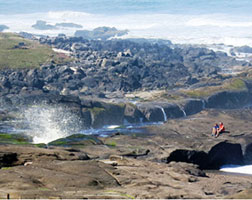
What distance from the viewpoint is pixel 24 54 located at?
10175 centimetres

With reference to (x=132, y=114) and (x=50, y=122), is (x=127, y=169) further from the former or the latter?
(x=132, y=114)

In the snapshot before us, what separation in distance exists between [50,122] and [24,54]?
5049 cm

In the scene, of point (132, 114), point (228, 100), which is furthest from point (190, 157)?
point (228, 100)

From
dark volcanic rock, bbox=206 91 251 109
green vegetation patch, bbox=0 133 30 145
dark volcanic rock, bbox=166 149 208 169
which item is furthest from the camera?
dark volcanic rock, bbox=206 91 251 109

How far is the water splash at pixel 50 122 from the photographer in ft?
160

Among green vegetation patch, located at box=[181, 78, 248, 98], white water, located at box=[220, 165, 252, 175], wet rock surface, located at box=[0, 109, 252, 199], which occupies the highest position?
wet rock surface, located at box=[0, 109, 252, 199]

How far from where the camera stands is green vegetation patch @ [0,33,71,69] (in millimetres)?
94875

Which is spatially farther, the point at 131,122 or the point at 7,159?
the point at 131,122

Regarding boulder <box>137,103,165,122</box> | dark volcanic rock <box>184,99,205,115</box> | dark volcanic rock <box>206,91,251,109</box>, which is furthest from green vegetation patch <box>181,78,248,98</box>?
boulder <box>137,103,165,122</box>

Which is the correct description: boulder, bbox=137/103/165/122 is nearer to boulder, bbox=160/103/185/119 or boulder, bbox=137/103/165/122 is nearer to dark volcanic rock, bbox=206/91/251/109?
boulder, bbox=160/103/185/119

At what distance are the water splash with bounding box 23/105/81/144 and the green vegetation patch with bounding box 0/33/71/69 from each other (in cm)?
3481

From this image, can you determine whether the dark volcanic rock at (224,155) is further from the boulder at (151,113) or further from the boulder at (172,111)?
the boulder at (172,111)

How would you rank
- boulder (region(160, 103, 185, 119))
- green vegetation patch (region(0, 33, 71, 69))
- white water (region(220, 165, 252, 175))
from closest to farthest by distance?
white water (region(220, 165, 252, 175)), boulder (region(160, 103, 185, 119)), green vegetation patch (region(0, 33, 71, 69))

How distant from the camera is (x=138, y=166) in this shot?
29.5 metres
